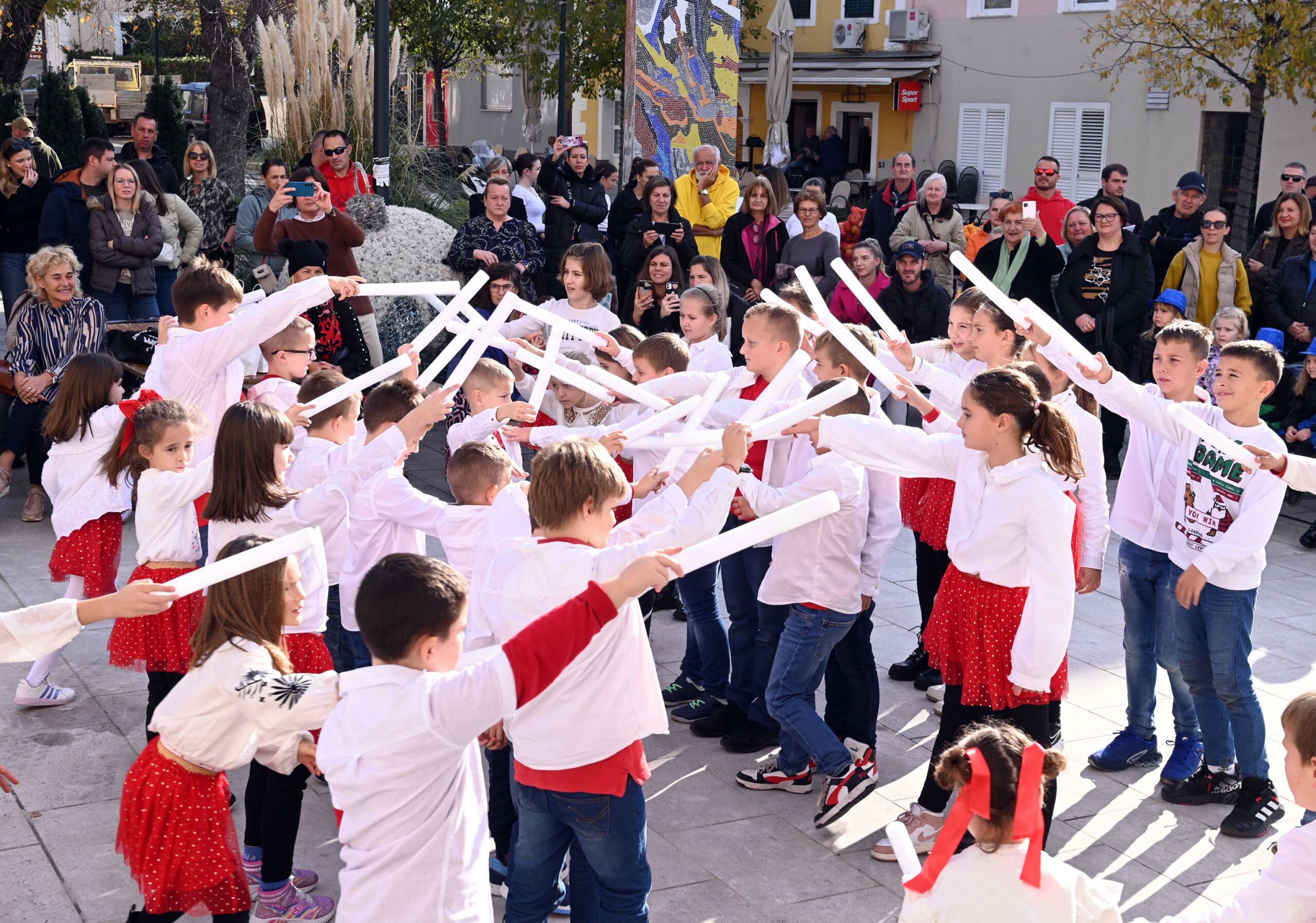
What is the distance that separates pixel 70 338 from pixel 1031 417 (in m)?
6.41

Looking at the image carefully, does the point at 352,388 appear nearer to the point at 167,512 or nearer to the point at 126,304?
the point at 167,512

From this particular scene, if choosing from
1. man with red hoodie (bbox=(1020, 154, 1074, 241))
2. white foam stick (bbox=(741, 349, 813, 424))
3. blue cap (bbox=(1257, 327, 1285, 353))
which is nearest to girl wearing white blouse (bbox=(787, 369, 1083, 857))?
white foam stick (bbox=(741, 349, 813, 424))

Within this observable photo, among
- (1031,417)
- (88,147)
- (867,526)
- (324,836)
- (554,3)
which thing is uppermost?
(554,3)

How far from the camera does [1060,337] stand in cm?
442

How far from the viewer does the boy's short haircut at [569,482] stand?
347 centimetres

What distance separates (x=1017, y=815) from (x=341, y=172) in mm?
8986

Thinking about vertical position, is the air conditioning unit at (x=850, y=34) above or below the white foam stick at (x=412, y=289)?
above

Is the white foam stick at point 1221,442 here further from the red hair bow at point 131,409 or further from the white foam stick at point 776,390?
the red hair bow at point 131,409

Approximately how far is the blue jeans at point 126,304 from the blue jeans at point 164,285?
161mm

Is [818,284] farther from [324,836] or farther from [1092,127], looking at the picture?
[1092,127]

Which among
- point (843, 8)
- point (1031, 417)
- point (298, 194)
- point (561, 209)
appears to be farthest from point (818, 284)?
point (843, 8)

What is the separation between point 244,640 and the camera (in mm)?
3588

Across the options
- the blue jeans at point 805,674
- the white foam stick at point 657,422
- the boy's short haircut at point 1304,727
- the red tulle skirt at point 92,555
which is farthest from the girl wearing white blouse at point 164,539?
the boy's short haircut at point 1304,727

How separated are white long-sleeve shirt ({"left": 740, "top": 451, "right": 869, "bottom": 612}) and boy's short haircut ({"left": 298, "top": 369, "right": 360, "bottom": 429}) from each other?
1514 millimetres
